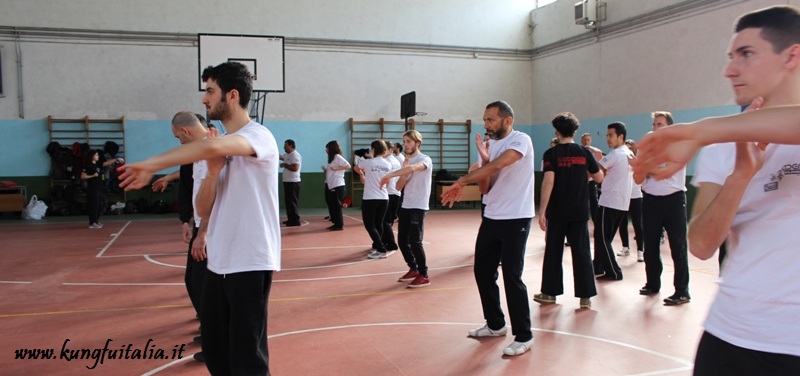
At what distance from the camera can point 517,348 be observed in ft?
13.5

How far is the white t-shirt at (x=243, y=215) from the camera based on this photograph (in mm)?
2607

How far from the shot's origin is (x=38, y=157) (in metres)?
14.8

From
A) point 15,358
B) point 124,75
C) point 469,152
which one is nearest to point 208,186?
point 15,358

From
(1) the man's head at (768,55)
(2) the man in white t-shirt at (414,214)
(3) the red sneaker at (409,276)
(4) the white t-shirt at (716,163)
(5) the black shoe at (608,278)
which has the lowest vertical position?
(5) the black shoe at (608,278)

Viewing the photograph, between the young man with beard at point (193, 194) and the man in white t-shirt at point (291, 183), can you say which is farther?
the man in white t-shirt at point (291, 183)

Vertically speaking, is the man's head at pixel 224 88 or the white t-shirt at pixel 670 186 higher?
the man's head at pixel 224 88

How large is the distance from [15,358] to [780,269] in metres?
4.82

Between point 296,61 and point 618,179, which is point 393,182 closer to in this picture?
point 618,179

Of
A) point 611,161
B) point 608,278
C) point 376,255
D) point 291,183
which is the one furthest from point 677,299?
point 291,183

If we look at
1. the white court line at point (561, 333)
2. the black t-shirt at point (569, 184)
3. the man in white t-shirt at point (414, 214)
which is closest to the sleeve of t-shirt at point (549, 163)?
the black t-shirt at point (569, 184)

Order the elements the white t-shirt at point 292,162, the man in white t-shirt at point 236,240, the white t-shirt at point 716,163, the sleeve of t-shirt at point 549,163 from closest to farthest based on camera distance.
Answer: the white t-shirt at point 716,163 < the man in white t-shirt at point 236,240 < the sleeve of t-shirt at point 549,163 < the white t-shirt at point 292,162

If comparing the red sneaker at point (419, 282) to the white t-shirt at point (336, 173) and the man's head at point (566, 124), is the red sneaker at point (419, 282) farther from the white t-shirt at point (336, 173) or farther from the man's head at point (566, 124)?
the white t-shirt at point (336, 173)

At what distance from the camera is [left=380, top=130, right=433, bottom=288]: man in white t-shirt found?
21.3 ft

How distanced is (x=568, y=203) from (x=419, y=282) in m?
2.01
